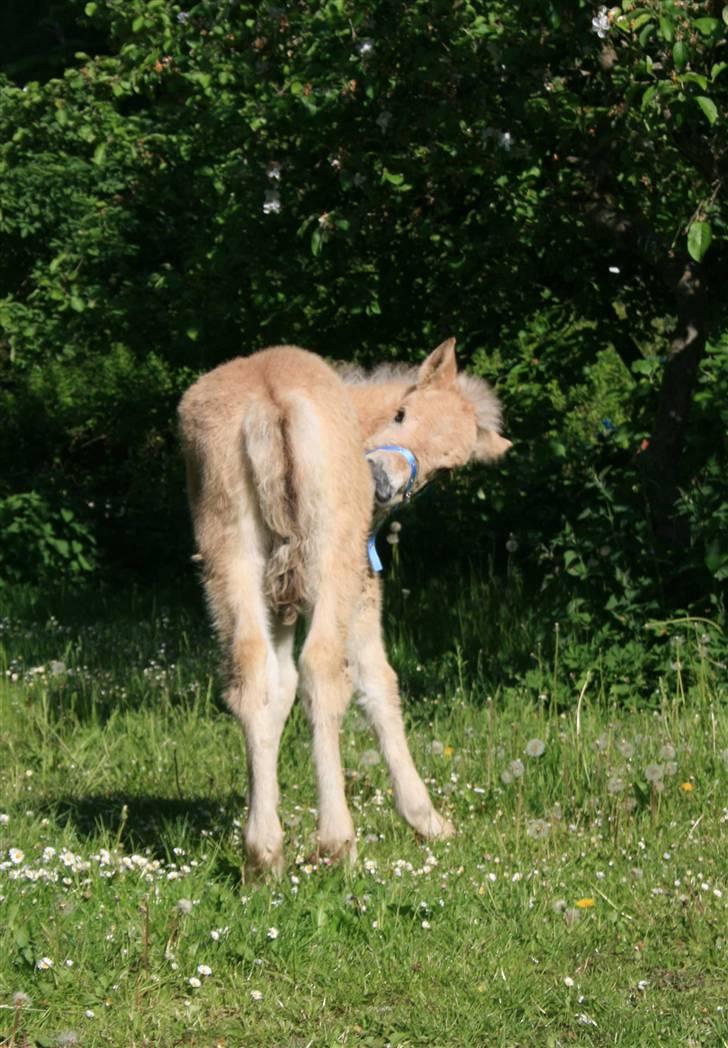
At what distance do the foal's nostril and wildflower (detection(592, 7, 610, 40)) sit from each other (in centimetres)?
203

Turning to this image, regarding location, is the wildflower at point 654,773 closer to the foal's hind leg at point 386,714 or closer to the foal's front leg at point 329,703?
the foal's hind leg at point 386,714

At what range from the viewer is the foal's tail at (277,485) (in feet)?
14.6

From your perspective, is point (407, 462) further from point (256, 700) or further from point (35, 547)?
point (35, 547)

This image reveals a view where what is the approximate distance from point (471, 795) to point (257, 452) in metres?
1.70

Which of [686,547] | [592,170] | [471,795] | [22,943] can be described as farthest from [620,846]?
[592,170]

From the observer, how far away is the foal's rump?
4.45 meters

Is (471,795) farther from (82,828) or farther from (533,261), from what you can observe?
(533,261)

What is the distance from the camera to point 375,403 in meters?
5.67

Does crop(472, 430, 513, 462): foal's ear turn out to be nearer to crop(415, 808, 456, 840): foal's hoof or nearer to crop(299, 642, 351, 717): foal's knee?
crop(415, 808, 456, 840): foal's hoof

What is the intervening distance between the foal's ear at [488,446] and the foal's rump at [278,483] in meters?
1.32

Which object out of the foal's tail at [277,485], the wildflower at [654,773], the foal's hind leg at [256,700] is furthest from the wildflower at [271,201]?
the wildflower at [654,773]

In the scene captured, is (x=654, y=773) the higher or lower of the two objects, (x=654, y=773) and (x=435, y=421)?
the lower

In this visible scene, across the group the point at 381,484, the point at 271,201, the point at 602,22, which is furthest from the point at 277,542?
the point at 271,201

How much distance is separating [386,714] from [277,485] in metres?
1.12
